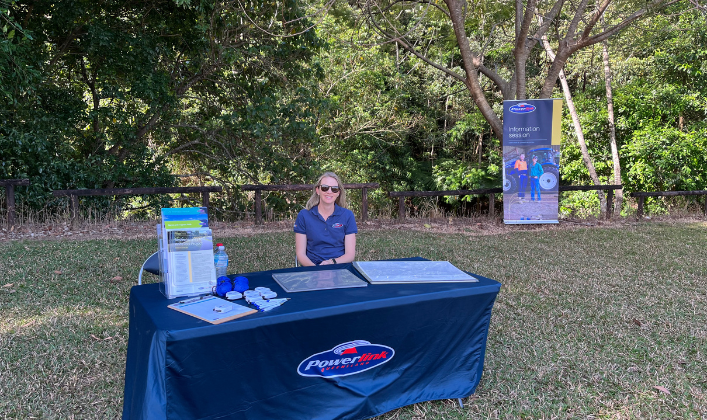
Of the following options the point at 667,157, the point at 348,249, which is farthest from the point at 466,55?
the point at 667,157

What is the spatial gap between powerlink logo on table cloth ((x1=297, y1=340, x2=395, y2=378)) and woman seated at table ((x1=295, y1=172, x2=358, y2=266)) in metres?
1.30

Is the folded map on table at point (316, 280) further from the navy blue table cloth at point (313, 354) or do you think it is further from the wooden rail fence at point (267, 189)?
the wooden rail fence at point (267, 189)

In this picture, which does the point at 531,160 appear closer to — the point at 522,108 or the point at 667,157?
the point at 522,108

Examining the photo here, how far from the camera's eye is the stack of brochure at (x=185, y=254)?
7.68 feet

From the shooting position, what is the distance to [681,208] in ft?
42.0

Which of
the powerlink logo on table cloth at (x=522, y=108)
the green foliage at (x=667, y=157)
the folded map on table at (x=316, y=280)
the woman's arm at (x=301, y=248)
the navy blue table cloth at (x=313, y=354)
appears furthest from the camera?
the green foliage at (x=667, y=157)

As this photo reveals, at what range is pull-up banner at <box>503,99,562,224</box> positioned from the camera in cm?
953

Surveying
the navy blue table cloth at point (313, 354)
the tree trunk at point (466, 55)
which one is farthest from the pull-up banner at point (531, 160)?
the navy blue table cloth at point (313, 354)

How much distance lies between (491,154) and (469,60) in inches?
320

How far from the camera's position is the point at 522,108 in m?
9.55

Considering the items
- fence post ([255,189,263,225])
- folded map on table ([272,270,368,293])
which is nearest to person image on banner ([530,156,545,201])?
fence post ([255,189,263,225])

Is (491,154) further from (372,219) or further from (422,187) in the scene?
(372,219)

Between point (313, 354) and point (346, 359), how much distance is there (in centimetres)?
21

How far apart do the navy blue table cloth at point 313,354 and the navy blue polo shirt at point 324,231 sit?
41.0 inches
